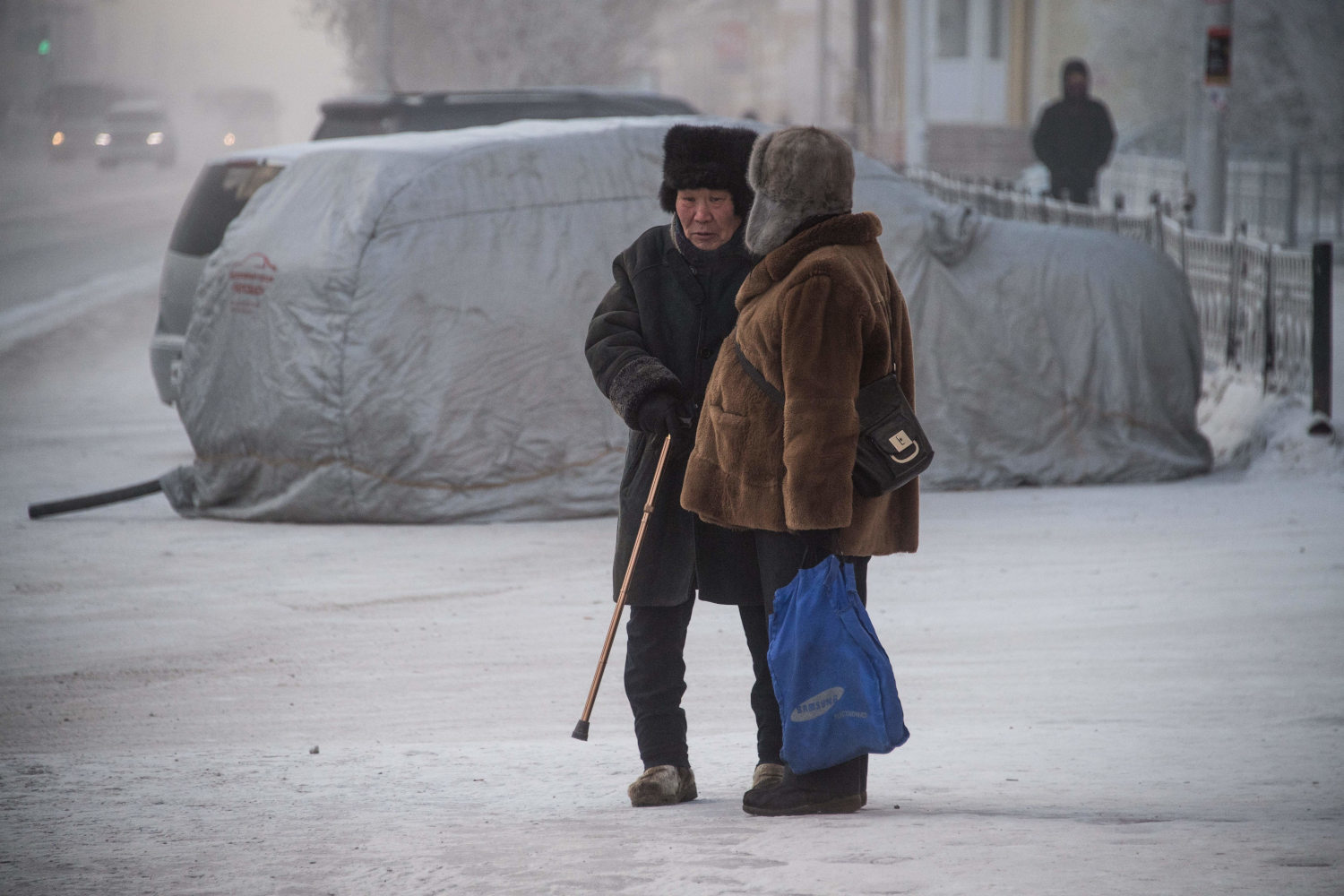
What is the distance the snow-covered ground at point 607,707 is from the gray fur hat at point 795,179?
1.35 m

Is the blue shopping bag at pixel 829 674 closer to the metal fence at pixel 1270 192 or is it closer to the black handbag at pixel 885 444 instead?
the black handbag at pixel 885 444

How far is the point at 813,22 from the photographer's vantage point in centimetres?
8856

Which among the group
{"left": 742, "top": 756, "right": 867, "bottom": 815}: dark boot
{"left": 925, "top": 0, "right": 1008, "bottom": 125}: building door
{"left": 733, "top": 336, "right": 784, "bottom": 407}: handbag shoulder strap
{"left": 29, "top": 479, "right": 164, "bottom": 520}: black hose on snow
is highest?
{"left": 925, "top": 0, "right": 1008, "bottom": 125}: building door

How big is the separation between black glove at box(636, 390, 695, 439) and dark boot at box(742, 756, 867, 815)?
86 cm

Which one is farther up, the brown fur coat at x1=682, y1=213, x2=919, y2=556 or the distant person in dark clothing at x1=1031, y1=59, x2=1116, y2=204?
the distant person in dark clothing at x1=1031, y1=59, x2=1116, y2=204

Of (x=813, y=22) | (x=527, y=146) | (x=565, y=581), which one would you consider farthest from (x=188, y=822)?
(x=813, y=22)

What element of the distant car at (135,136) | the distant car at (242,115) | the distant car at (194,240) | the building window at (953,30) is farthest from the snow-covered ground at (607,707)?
the distant car at (242,115)

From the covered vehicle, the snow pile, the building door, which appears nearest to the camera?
the covered vehicle

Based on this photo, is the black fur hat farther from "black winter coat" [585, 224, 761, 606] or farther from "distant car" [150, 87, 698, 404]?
"distant car" [150, 87, 698, 404]

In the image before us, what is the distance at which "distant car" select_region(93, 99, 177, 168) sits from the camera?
4406 cm

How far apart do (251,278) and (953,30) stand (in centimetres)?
2539

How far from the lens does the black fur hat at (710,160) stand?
13.3 feet

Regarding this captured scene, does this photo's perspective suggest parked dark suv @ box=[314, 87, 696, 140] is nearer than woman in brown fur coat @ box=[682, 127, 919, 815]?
No

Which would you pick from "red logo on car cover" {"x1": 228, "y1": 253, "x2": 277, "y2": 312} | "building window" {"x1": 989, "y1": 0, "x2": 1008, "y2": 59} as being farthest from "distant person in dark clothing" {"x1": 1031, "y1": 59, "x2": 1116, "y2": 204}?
"building window" {"x1": 989, "y1": 0, "x2": 1008, "y2": 59}
